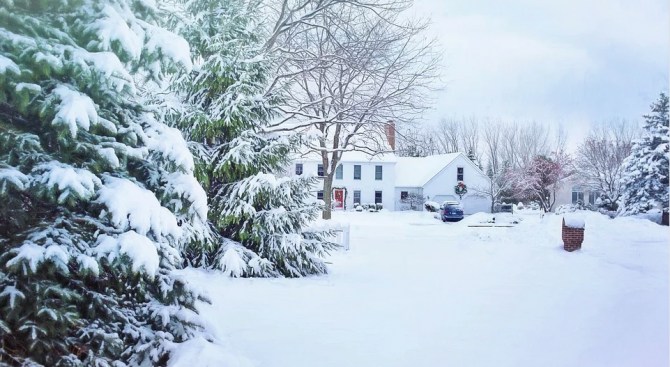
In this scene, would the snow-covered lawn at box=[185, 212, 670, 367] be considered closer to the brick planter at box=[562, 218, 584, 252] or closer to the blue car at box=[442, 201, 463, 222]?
the brick planter at box=[562, 218, 584, 252]

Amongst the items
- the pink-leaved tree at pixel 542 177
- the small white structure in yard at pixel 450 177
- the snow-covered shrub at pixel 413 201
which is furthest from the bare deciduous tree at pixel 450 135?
the snow-covered shrub at pixel 413 201

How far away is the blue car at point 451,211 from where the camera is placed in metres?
6.84

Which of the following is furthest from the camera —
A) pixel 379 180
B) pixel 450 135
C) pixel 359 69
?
pixel 379 180

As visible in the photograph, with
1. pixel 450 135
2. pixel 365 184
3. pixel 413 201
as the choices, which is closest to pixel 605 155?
pixel 450 135

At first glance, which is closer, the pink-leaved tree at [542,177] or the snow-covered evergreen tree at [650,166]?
the snow-covered evergreen tree at [650,166]

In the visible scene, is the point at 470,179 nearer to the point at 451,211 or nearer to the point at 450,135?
the point at 450,135

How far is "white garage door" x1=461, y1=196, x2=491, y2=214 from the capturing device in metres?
3.99

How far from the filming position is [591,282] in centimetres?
340

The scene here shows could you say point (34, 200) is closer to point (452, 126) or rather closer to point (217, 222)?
point (217, 222)

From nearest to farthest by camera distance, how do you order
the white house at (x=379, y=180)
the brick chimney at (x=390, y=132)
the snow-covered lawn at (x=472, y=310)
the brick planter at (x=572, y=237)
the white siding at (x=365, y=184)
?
the snow-covered lawn at (x=472, y=310) → the brick planter at (x=572, y=237) → the brick chimney at (x=390, y=132) → the white house at (x=379, y=180) → the white siding at (x=365, y=184)

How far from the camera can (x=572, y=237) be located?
4719mm

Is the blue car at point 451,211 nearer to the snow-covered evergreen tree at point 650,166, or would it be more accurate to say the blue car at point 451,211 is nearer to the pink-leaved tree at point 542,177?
the pink-leaved tree at point 542,177

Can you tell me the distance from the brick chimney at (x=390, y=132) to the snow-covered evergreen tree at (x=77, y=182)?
15.3 ft

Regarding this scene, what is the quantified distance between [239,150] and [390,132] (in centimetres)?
324
